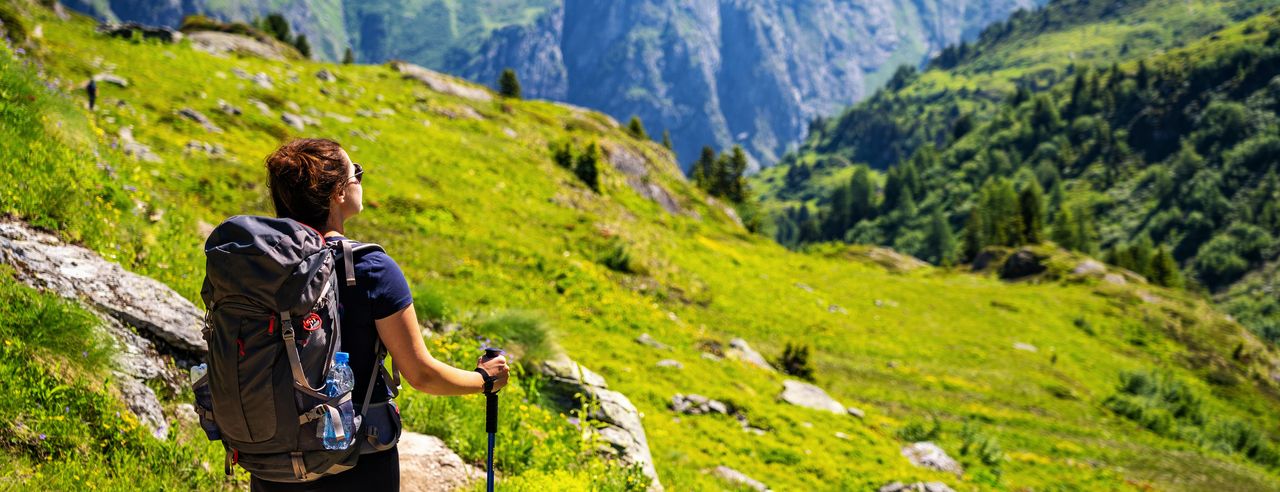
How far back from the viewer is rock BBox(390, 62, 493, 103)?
54469 mm

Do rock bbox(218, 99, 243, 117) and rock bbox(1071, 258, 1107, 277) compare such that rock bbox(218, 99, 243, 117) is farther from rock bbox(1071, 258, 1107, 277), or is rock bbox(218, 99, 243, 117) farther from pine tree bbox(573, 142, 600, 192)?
rock bbox(1071, 258, 1107, 277)

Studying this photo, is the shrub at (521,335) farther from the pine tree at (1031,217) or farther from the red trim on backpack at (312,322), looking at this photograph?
the pine tree at (1031,217)

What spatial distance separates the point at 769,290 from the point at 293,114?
953 inches

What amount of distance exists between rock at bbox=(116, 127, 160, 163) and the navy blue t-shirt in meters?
17.1

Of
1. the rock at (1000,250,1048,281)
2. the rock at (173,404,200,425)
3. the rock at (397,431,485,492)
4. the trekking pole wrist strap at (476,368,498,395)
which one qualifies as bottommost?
the rock at (1000,250,1048,281)

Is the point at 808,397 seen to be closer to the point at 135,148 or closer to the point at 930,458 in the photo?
the point at 930,458

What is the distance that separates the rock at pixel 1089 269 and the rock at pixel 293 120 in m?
63.3

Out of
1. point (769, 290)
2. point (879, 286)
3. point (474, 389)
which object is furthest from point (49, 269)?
point (879, 286)

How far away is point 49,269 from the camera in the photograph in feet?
22.0

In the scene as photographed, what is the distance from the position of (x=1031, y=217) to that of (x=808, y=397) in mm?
85357

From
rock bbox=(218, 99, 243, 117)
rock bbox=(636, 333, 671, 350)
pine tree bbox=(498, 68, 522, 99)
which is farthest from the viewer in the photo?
pine tree bbox=(498, 68, 522, 99)

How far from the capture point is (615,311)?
2097cm

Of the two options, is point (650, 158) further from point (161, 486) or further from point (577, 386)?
point (161, 486)

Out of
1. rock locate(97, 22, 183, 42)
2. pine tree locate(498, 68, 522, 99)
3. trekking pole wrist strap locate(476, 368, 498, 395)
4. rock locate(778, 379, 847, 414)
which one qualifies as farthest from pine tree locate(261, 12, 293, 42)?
trekking pole wrist strap locate(476, 368, 498, 395)
